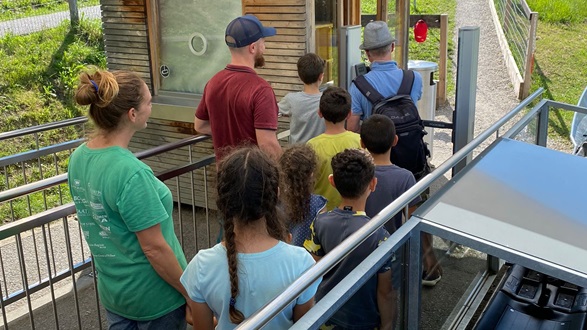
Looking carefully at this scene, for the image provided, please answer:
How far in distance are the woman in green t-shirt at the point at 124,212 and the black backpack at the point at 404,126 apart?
6.04 feet

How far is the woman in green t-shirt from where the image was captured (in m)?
2.23

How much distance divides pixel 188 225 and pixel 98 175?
164 inches


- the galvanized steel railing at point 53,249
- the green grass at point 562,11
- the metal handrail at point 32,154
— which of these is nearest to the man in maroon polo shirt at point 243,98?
the galvanized steel railing at point 53,249

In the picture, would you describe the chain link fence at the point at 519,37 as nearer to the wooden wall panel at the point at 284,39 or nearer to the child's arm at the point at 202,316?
the wooden wall panel at the point at 284,39

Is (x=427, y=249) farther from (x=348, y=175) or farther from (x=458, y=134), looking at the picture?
(x=458, y=134)

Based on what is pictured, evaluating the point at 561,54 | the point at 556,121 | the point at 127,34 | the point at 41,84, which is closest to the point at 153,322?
the point at 127,34

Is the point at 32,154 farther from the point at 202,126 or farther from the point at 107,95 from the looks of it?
the point at 107,95

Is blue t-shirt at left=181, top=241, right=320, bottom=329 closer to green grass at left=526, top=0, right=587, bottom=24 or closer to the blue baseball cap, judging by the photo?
the blue baseball cap

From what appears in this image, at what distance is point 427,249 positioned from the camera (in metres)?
2.51

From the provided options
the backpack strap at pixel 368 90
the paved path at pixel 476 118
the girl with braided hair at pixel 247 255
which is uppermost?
the backpack strap at pixel 368 90

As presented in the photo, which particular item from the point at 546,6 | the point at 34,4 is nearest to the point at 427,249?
the point at 546,6

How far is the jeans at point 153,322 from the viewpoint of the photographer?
2.46 meters

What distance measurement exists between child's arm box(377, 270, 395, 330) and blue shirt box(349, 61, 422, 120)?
6.11ft

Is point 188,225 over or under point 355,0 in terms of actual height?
under
